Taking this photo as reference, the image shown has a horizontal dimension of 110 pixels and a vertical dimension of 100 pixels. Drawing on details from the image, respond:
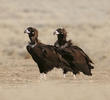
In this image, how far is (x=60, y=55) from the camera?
1869 centimetres

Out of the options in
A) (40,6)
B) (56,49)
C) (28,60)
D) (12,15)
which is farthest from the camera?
(40,6)

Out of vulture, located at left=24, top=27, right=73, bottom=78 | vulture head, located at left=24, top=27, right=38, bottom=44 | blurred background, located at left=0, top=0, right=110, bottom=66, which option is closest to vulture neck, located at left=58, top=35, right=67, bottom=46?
vulture, located at left=24, top=27, right=73, bottom=78

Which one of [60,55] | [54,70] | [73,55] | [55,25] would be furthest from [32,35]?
[55,25]

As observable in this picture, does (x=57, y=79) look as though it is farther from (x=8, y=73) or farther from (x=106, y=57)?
(x=106, y=57)

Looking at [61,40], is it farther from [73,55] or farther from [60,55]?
[73,55]

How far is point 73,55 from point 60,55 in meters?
0.33

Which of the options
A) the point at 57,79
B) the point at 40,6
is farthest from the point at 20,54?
the point at 40,6

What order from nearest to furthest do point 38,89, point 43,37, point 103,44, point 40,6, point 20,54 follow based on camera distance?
point 38,89
point 20,54
point 103,44
point 43,37
point 40,6

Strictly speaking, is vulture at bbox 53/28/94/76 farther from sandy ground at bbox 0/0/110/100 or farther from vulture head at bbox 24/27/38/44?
vulture head at bbox 24/27/38/44

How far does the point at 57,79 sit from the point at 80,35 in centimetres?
1946

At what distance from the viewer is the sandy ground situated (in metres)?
14.4

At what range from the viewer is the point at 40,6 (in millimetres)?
71062

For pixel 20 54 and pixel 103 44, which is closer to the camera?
pixel 20 54

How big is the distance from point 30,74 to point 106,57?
22.3 ft
